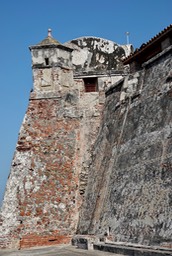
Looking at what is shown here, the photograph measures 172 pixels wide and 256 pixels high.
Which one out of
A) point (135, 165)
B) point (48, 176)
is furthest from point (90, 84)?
point (135, 165)

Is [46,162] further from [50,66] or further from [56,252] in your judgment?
[50,66]

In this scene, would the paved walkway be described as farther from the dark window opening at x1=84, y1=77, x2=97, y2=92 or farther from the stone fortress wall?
the dark window opening at x1=84, y1=77, x2=97, y2=92

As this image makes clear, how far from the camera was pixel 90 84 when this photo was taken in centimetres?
1352

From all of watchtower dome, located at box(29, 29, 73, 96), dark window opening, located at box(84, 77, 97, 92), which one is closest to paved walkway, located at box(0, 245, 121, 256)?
watchtower dome, located at box(29, 29, 73, 96)

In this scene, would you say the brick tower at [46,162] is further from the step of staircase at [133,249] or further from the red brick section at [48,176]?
the step of staircase at [133,249]

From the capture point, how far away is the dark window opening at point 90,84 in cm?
1339

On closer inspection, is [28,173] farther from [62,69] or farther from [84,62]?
[84,62]

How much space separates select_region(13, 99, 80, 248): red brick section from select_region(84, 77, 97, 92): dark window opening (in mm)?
1340

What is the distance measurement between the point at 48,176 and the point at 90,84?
3861 millimetres

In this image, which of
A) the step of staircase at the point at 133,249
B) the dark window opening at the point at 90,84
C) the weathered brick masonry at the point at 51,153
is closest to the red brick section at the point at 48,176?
Answer: the weathered brick masonry at the point at 51,153

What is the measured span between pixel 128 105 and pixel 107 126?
1.39 meters

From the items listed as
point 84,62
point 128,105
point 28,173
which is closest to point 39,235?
point 28,173

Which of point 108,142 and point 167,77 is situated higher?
point 167,77

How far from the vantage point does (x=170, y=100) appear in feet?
26.6
